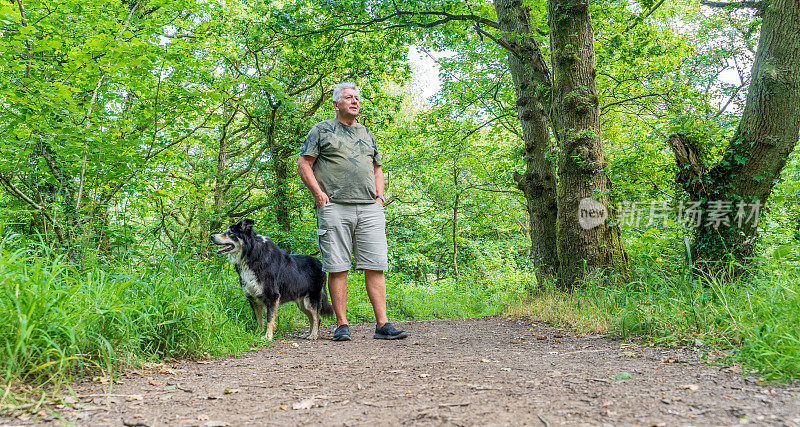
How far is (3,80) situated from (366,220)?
3.58 metres

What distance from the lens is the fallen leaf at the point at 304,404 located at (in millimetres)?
2236

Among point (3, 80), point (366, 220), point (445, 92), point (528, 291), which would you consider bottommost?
point (528, 291)

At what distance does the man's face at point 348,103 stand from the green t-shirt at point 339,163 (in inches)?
5.7

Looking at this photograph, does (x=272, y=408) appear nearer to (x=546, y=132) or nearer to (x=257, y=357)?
(x=257, y=357)

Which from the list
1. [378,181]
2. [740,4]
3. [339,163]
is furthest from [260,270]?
[740,4]

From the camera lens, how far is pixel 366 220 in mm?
4609

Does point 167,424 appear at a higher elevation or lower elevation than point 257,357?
higher

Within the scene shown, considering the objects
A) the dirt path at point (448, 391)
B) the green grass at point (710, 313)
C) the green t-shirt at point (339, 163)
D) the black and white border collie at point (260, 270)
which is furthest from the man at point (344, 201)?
the green grass at point (710, 313)

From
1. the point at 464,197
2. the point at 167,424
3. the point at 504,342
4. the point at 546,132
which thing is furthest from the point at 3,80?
the point at 464,197

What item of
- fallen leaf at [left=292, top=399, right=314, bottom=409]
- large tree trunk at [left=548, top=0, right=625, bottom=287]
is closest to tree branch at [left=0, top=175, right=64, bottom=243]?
fallen leaf at [left=292, top=399, right=314, bottom=409]

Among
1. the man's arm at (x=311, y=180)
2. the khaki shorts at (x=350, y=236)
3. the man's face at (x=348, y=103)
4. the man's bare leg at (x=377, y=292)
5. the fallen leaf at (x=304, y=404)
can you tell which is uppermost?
the man's face at (x=348, y=103)

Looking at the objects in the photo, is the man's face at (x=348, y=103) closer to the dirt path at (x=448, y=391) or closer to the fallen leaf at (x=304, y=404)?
the dirt path at (x=448, y=391)

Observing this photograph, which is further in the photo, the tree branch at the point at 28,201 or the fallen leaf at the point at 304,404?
the tree branch at the point at 28,201

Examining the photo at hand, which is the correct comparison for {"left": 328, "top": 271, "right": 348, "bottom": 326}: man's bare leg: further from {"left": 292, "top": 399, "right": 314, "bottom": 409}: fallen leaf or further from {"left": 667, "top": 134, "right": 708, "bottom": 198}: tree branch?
{"left": 667, "top": 134, "right": 708, "bottom": 198}: tree branch
